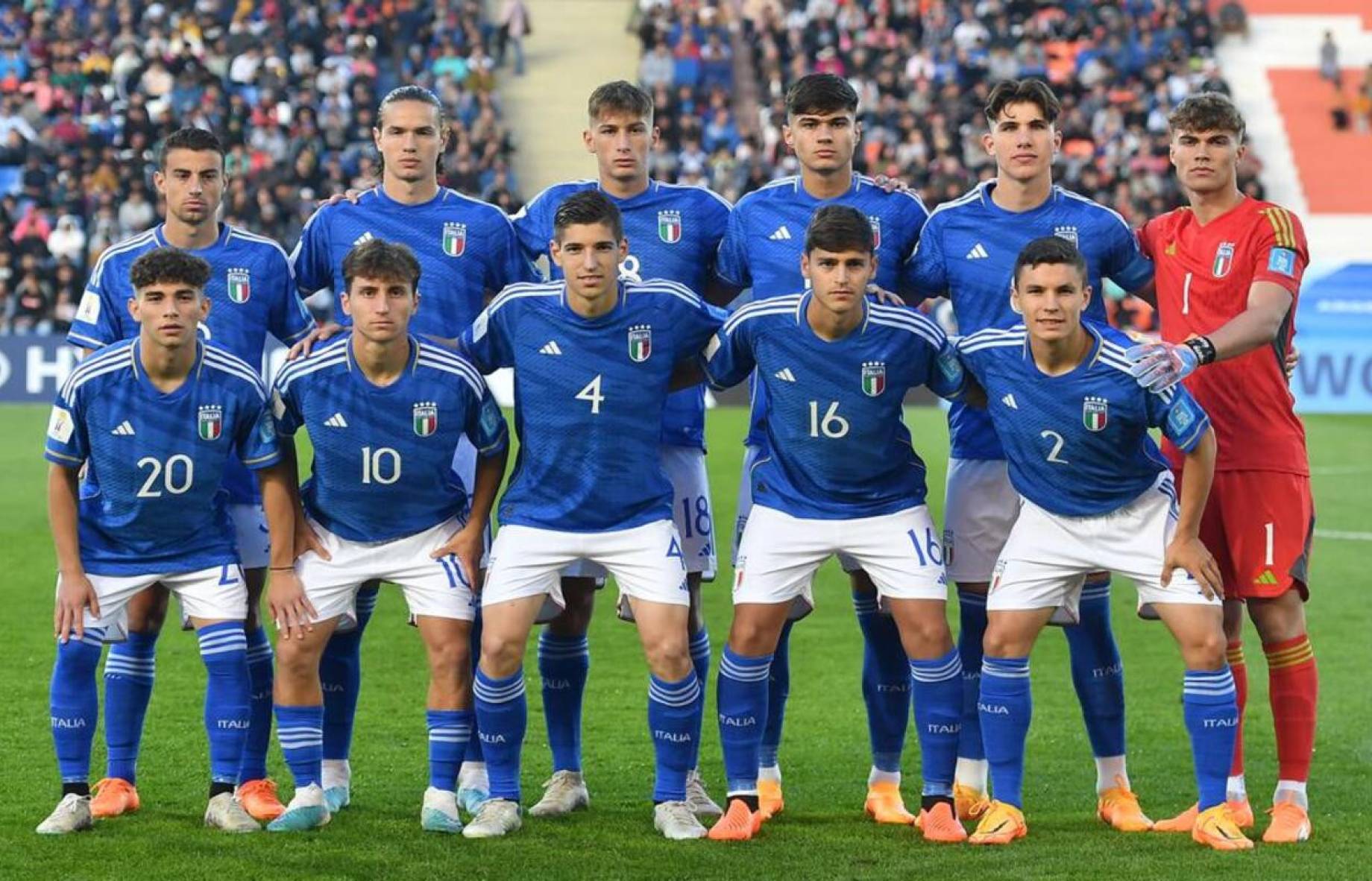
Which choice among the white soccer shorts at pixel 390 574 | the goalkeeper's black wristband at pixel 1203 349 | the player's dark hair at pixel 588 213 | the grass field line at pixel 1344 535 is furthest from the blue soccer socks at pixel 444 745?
the grass field line at pixel 1344 535

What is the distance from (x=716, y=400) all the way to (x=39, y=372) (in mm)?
7558

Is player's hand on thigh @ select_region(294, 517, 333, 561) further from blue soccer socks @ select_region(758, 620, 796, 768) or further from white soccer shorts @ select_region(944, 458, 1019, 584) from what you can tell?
white soccer shorts @ select_region(944, 458, 1019, 584)

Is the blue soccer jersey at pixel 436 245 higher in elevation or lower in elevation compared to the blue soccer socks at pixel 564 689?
higher

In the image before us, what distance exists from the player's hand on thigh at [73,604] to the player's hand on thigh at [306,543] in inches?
26.5

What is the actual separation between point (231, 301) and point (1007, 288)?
2727 mm

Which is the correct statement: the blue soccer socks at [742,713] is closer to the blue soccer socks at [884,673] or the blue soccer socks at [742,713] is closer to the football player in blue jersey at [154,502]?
the blue soccer socks at [884,673]

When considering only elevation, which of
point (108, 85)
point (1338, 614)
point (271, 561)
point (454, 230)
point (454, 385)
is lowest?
point (1338, 614)

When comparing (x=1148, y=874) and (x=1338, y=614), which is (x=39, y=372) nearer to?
(x=1338, y=614)

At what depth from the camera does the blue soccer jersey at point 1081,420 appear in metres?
6.16

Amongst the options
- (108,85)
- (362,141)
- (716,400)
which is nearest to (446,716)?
(716,400)

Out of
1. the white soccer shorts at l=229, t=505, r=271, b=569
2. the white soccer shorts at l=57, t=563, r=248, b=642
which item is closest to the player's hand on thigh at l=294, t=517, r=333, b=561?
the white soccer shorts at l=57, t=563, r=248, b=642

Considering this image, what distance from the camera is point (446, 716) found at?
646 centimetres

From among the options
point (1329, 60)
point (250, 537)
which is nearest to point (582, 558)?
point (250, 537)

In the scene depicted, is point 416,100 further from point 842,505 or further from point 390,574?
point 842,505
